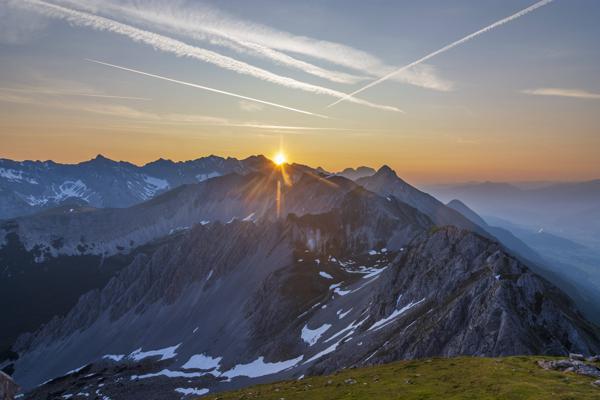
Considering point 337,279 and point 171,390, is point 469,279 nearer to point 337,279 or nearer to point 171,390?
point 337,279

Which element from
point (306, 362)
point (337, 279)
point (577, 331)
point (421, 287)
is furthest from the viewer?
point (337, 279)

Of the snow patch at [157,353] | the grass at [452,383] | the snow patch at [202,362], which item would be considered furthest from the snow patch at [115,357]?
the grass at [452,383]

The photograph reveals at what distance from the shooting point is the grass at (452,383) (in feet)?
121

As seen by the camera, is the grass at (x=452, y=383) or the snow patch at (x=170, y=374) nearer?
the grass at (x=452, y=383)

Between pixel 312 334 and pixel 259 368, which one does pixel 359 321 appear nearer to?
pixel 312 334

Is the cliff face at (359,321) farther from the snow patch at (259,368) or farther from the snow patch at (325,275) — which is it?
the snow patch at (325,275)

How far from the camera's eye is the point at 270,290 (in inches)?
6806

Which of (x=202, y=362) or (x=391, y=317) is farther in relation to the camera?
(x=202, y=362)

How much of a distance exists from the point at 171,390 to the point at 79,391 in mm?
45892

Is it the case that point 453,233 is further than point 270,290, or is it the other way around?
point 270,290

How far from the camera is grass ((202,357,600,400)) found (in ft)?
121

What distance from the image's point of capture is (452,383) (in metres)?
43.6

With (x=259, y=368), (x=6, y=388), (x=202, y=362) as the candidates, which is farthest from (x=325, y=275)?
(x=6, y=388)

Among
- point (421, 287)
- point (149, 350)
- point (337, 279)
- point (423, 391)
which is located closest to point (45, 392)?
point (149, 350)
